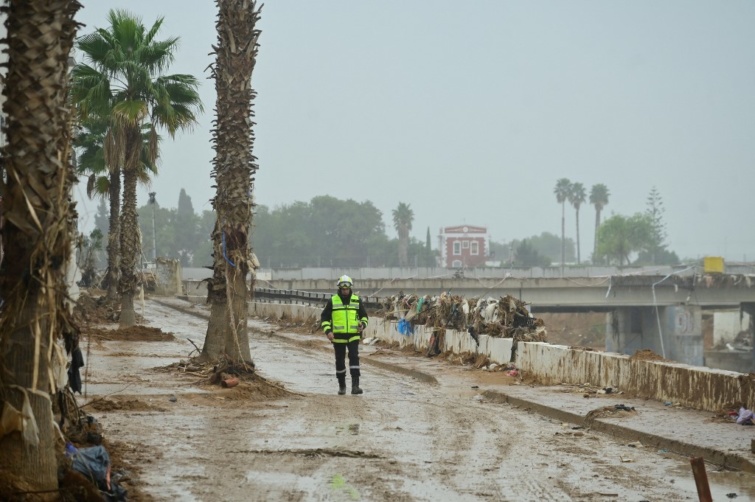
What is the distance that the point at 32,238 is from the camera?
7.30 metres

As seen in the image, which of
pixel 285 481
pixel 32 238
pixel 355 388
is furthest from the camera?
pixel 355 388

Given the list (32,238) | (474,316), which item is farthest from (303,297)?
(32,238)

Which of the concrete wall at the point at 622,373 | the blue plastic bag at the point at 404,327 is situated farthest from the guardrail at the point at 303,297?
the concrete wall at the point at 622,373

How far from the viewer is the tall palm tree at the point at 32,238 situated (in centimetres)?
722

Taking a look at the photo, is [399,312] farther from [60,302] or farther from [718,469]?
[60,302]

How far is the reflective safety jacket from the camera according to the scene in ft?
55.7

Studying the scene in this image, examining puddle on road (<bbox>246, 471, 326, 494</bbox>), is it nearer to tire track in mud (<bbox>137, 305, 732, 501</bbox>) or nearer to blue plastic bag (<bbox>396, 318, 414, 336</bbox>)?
tire track in mud (<bbox>137, 305, 732, 501</bbox>)

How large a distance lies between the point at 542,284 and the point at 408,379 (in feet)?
167

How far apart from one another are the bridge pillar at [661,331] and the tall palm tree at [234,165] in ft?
174

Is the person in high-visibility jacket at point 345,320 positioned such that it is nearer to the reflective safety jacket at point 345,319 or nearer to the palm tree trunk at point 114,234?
the reflective safety jacket at point 345,319

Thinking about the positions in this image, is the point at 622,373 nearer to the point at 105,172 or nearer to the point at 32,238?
the point at 32,238

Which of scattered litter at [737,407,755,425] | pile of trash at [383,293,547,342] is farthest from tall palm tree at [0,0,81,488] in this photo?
pile of trash at [383,293,547,342]

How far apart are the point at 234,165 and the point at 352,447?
299 inches

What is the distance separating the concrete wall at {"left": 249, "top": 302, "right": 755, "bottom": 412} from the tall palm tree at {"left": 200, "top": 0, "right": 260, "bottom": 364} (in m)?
5.34
